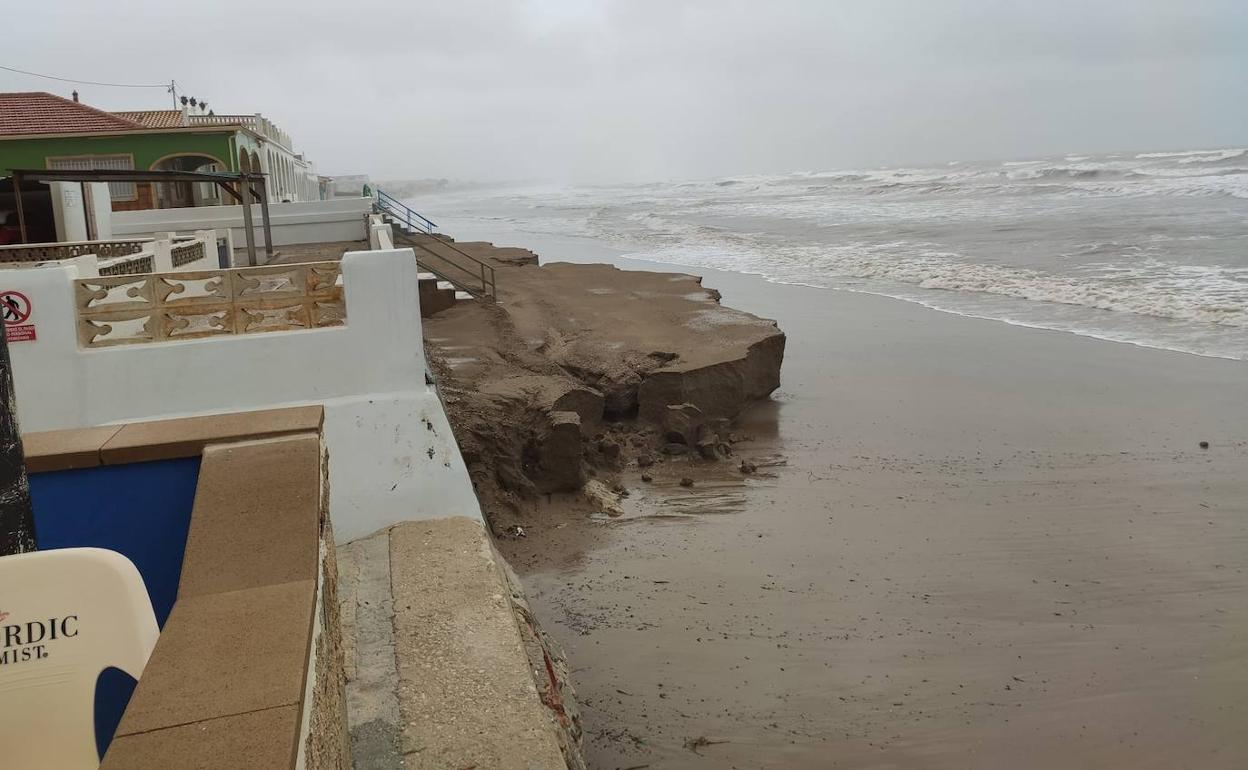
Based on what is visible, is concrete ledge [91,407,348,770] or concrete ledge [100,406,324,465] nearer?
concrete ledge [91,407,348,770]

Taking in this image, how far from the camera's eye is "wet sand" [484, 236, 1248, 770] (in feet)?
19.4

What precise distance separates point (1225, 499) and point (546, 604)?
6.39 m

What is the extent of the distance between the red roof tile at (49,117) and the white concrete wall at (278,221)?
220 centimetres

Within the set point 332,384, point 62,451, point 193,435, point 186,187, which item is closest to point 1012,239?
point 186,187

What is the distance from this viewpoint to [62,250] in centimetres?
1175

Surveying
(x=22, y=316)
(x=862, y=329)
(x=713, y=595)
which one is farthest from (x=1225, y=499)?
(x=22, y=316)

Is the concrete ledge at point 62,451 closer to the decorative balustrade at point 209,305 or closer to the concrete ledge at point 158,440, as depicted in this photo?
the concrete ledge at point 158,440

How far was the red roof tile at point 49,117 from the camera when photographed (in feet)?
70.8

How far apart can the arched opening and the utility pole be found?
70.3ft

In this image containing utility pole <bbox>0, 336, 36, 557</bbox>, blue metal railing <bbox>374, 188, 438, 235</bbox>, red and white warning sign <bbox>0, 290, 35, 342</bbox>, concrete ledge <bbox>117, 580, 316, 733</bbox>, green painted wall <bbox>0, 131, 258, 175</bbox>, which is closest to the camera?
concrete ledge <bbox>117, 580, 316, 733</bbox>

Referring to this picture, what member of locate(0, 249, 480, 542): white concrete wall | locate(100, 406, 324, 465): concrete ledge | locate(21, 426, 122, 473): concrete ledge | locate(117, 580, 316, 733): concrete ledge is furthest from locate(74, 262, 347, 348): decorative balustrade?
locate(117, 580, 316, 733): concrete ledge

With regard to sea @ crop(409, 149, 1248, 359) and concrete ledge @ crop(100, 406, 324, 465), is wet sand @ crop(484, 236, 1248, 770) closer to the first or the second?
concrete ledge @ crop(100, 406, 324, 465)

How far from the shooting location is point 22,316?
24.5 ft

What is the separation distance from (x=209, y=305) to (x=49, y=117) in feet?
59.3
